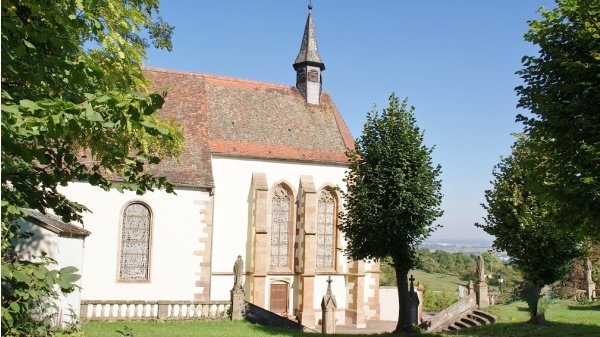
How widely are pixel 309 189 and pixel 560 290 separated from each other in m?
17.9

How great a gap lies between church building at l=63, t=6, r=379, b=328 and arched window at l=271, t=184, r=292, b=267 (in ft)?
0.15

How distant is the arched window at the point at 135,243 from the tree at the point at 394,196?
26.4 ft

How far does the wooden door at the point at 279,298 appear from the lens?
84.7ft

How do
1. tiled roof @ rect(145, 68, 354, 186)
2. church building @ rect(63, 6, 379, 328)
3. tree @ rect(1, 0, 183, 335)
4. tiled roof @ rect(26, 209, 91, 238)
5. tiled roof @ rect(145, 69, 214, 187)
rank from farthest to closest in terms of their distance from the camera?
tiled roof @ rect(145, 68, 354, 186), tiled roof @ rect(145, 69, 214, 187), church building @ rect(63, 6, 379, 328), tiled roof @ rect(26, 209, 91, 238), tree @ rect(1, 0, 183, 335)

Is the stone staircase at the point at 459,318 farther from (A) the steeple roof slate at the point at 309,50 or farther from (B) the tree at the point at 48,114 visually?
(B) the tree at the point at 48,114

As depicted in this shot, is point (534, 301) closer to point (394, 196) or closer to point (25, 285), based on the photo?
point (394, 196)

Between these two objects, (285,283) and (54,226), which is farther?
(285,283)

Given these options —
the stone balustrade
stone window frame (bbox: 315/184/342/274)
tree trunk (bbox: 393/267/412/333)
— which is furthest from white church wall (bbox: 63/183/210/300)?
tree trunk (bbox: 393/267/412/333)

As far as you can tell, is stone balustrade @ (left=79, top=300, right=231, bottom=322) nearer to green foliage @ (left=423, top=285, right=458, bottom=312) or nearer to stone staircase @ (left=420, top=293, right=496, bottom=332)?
stone staircase @ (left=420, top=293, right=496, bottom=332)

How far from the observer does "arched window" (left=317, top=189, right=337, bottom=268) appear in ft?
88.8

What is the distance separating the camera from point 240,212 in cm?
2525

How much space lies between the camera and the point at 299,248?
26.2 m

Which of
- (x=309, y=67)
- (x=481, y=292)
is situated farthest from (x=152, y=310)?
(x=481, y=292)

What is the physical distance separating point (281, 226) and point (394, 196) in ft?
25.8
